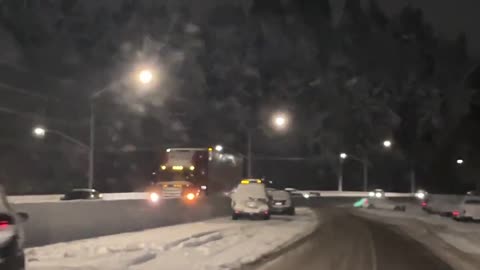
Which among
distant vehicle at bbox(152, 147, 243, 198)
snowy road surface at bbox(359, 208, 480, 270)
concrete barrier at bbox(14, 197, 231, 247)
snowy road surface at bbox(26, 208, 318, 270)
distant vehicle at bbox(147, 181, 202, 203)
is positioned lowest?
snowy road surface at bbox(359, 208, 480, 270)

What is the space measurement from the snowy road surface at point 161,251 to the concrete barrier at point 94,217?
0.45 metres

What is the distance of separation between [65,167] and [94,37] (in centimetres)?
1916

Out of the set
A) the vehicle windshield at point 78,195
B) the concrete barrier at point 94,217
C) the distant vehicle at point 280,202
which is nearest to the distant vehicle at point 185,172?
the distant vehicle at point 280,202

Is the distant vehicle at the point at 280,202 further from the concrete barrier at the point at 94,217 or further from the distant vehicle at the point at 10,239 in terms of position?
the distant vehicle at the point at 10,239

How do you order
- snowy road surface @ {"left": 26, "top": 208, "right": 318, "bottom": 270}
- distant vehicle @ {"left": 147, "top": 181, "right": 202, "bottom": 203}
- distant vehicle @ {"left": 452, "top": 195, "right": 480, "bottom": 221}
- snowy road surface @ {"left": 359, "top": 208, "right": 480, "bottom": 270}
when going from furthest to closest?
distant vehicle @ {"left": 147, "top": 181, "right": 202, "bottom": 203}
distant vehicle @ {"left": 452, "top": 195, "right": 480, "bottom": 221}
snowy road surface @ {"left": 359, "top": 208, "right": 480, "bottom": 270}
snowy road surface @ {"left": 26, "top": 208, "right": 318, "bottom": 270}

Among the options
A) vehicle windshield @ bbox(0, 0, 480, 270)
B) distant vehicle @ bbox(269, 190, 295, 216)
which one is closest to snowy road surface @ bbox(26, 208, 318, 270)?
vehicle windshield @ bbox(0, 0, 480, 270)

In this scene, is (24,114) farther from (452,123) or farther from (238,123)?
(452,123)

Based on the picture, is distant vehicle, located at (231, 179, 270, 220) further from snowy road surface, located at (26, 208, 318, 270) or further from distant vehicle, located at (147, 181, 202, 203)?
snowy road surface, located at (26, 208, 318, 270)

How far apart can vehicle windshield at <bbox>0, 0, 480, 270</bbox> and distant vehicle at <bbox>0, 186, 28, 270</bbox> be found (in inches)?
1.6

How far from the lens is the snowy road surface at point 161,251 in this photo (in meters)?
16.0

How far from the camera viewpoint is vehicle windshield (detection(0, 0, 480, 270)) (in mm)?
21453

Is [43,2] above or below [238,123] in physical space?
above

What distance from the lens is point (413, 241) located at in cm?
2645

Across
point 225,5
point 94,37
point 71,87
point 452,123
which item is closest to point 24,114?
point 71,87
